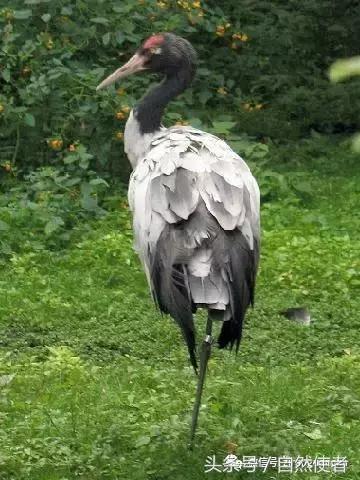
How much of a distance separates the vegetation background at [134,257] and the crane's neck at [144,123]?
1286 mm

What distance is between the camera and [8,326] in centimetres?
826

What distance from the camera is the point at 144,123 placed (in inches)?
286

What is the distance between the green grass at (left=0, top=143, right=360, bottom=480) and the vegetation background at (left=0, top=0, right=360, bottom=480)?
0.05 feet

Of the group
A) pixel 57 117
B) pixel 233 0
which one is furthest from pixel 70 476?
pixel 233 0

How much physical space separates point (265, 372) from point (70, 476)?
183cm

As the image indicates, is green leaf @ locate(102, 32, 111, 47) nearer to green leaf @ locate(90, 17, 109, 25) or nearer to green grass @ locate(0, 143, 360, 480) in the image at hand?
green leaf @ locate(90, 17, 109, 25)

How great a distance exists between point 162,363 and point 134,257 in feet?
5.99

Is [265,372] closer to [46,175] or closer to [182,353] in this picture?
[182,353]

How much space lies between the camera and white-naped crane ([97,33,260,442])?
18.5ft

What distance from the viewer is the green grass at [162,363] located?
5871mm

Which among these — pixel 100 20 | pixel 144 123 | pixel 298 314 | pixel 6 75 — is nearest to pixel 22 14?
pixel 6 75

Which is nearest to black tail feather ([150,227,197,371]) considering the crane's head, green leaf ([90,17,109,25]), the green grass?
the green grass

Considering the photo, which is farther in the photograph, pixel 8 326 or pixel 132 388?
pixel 8 326

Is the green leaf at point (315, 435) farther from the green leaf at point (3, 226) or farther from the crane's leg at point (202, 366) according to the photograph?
the green leaf at point (3, 226)
